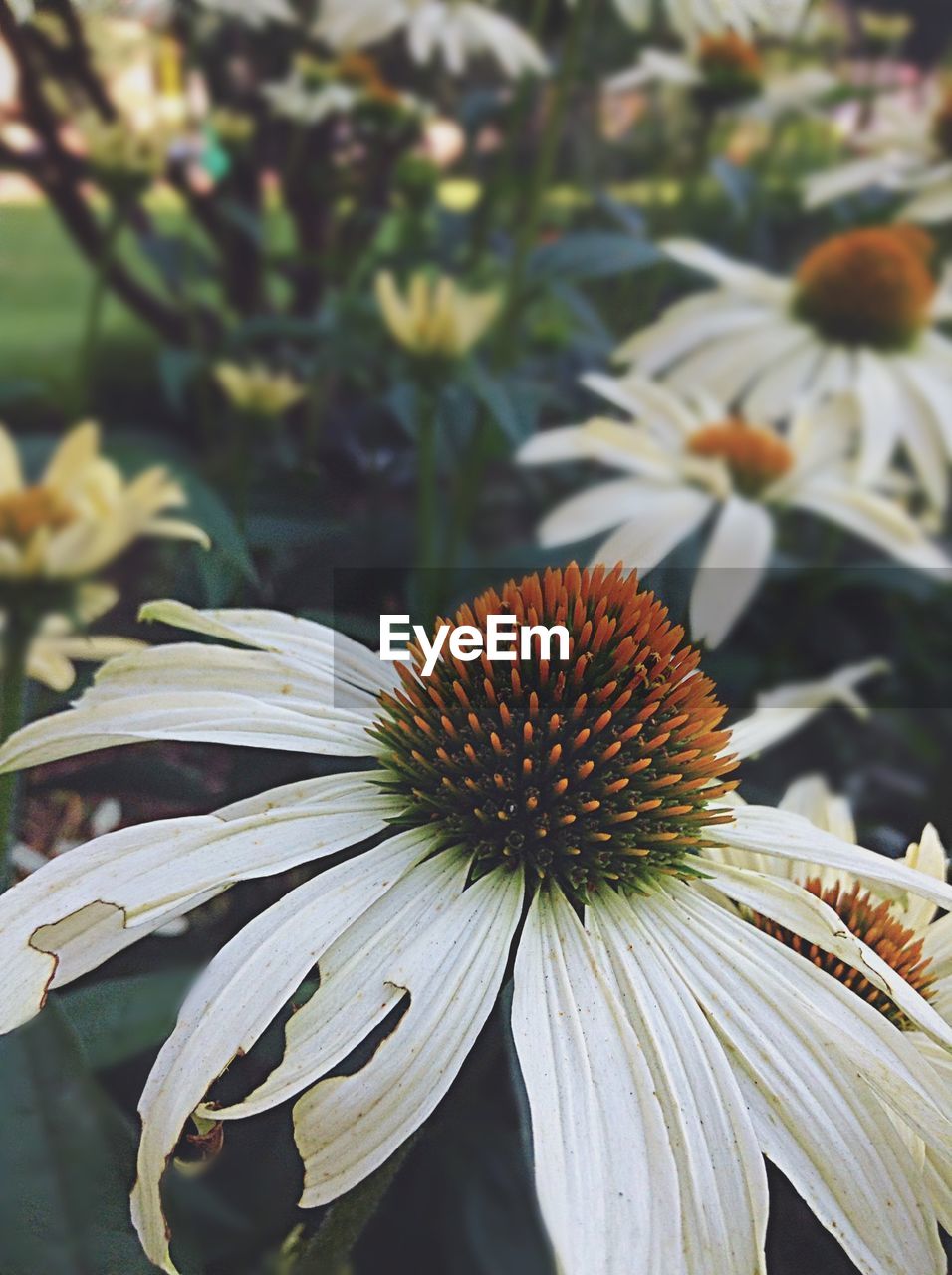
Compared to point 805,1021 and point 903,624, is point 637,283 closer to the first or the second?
point 903,624

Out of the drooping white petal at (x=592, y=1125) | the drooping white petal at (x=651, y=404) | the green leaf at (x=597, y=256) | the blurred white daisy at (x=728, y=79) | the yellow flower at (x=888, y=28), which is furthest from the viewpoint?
the yellow flower at (x=888, y=28)

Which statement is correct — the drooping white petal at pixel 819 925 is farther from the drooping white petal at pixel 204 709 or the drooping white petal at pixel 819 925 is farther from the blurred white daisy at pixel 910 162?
the blurred white daisy at pixel 910 162

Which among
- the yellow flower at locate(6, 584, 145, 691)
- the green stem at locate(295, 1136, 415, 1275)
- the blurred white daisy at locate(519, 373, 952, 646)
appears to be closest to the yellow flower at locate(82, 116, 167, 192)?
the blurred white daisy at locate(519, 373, 952, 646)

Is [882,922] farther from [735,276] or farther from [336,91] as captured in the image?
[336,91]

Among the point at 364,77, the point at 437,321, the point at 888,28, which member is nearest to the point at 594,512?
the point at 437,321

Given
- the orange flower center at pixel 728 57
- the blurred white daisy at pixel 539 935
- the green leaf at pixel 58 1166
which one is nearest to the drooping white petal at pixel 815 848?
the blurred white daisy at pixel 539 935

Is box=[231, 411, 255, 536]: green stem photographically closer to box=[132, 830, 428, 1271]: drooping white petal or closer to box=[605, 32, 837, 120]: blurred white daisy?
box=[132, 830, 428, 1271]: drooping white petal

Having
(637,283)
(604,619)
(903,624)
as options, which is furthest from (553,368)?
(604,619)
